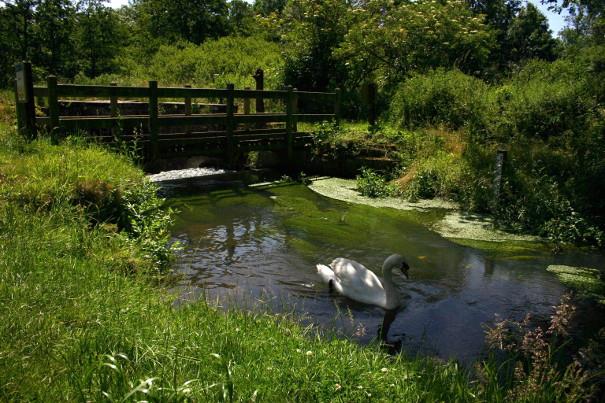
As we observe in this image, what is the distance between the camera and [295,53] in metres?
21.0

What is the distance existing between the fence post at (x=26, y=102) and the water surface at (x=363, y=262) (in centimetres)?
289

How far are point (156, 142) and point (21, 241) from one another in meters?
7.12

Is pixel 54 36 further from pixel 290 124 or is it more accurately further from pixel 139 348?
pixel 139 348

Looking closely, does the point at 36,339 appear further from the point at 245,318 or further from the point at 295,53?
the point at 295,53

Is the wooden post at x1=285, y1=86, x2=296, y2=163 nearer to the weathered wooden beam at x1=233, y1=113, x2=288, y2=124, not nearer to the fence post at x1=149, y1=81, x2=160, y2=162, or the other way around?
the weathered wooden beam at x1=233, y1=113, x2=288, y2=124

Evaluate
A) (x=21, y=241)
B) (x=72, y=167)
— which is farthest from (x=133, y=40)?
(x=21, y=241)

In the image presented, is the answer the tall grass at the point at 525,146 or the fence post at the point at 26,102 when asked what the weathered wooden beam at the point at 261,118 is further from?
the fence post at the point at 26,102

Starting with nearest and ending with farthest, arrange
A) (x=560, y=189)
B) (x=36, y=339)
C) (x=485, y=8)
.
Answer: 1. (x=36, y=339)
2. (x=560, y=189)
3. (x=485, y=8)

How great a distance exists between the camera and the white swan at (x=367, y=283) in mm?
5852

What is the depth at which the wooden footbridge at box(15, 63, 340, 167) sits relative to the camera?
32.2 feet

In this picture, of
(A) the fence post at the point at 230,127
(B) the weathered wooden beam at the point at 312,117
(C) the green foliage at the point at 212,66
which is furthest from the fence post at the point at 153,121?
(C) the green foliage at the point at 212,66

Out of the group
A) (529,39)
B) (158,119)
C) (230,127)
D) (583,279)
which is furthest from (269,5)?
(583,279)

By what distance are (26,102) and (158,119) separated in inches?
117

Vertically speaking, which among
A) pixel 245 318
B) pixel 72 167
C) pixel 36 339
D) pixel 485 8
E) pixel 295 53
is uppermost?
pixel 485 8
